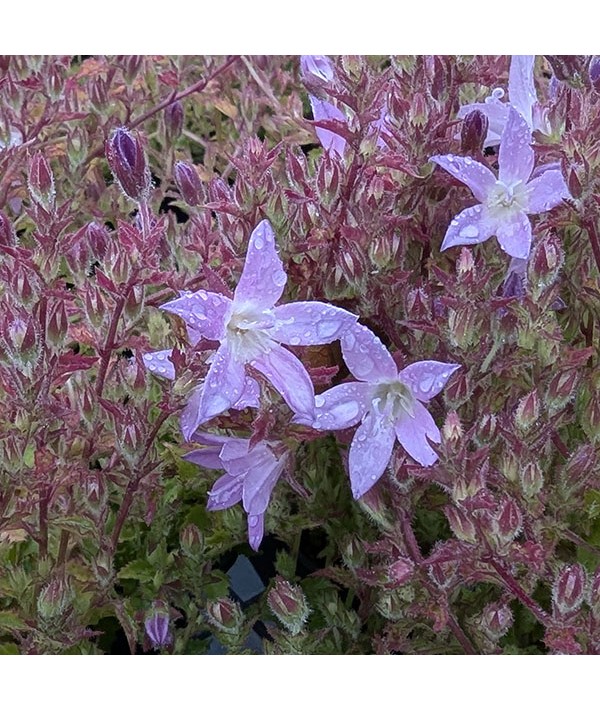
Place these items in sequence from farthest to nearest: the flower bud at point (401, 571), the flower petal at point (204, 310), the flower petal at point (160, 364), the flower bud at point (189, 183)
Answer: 1. the flower bud at point (189, 183)
2. the flower petal at point (160, 364)
3. the flower bud at point (401, 571)
4. the flower petal at point (204, 310)

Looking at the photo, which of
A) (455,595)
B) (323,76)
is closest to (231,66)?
(323,76)

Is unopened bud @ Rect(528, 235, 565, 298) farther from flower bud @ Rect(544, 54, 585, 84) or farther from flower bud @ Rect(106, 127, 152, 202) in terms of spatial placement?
flower bud @ Rect(106, 127, 152, 202)

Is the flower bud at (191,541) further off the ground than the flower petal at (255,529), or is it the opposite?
the flower petal at (255,529)

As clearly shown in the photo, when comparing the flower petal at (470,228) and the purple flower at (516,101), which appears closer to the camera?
the flower petal at (470,228)

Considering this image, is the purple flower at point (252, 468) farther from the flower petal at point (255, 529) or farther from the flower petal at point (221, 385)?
the flower petal at point (221, 385)

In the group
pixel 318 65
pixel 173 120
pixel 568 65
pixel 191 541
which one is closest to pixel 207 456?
pixel 191 541

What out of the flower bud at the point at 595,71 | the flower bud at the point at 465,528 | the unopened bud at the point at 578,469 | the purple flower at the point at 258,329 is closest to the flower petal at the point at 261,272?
the purple flower at the point at 258,329

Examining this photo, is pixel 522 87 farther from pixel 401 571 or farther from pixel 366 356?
pixel 401 571
